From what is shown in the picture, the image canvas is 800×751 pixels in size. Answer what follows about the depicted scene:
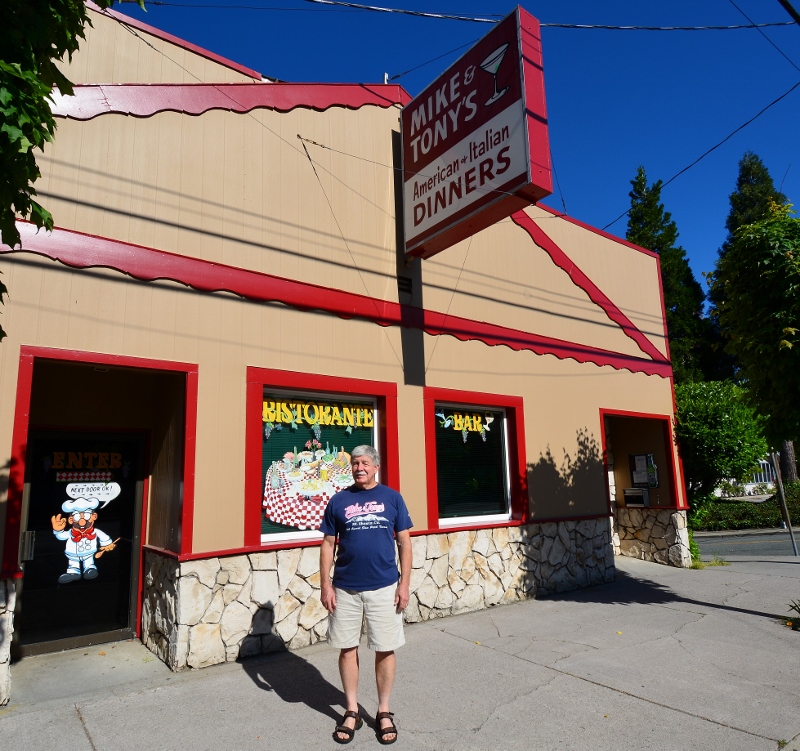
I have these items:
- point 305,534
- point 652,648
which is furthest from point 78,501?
point 652,648

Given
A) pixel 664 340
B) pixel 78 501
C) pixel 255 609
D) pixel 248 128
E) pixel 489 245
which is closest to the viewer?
pixel 255 609

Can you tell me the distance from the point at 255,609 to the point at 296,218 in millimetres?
4194

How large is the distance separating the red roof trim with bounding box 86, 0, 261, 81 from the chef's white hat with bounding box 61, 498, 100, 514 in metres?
4.79

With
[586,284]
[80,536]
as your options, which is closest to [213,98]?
[80,536]

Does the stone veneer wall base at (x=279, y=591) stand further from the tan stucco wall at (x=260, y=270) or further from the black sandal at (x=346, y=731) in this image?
the black sandal at (x=346, y=731)

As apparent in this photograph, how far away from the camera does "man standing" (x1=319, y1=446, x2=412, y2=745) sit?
157 inches

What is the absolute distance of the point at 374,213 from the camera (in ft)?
25.3

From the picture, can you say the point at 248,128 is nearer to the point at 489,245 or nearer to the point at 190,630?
the point at 489,245

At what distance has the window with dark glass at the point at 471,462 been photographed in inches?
312

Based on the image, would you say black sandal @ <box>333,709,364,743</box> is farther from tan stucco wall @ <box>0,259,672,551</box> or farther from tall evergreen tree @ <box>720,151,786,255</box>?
tall evergreen tree @ <box>720,151,786,255</box>

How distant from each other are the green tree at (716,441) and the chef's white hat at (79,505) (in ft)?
31.3

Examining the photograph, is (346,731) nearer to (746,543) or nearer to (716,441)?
(716,441)

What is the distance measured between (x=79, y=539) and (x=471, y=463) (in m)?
4.70

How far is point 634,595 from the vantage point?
8.45m
